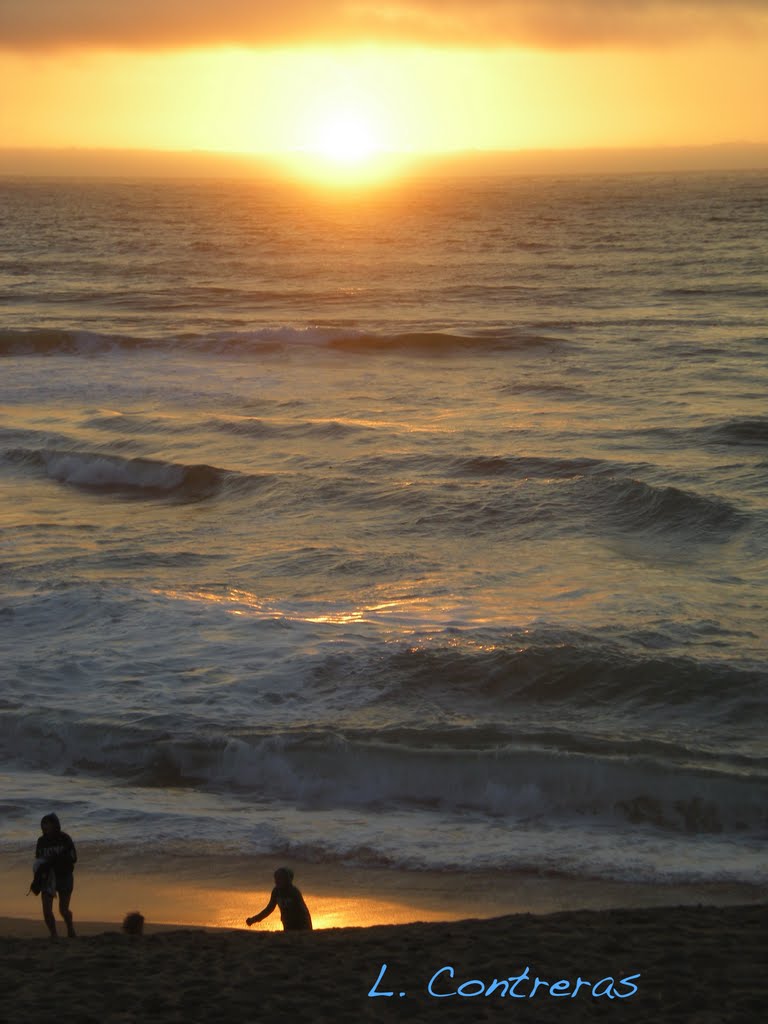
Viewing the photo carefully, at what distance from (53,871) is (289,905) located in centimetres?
169

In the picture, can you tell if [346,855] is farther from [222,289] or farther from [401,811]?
[222,289]

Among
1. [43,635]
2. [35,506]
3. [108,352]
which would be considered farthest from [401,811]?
[108,352]

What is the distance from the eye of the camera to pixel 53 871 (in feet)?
28.6

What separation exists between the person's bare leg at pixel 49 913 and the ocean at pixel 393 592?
1.61 meters

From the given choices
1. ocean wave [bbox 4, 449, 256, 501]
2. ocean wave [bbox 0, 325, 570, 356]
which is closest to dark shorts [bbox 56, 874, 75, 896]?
ocean wave [bbox 4, 449, 256, 501]

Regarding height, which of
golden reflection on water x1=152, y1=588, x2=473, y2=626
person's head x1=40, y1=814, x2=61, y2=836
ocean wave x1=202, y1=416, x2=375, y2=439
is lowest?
golden reflection on water x1=152, y1=588, x2=473, y2=626

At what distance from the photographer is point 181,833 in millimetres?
10648

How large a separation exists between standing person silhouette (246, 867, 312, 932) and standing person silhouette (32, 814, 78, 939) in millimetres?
1309

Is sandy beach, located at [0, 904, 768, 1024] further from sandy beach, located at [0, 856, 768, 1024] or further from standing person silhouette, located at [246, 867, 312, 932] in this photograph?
standing person silhouette, located at [246, 867, 312, 932]

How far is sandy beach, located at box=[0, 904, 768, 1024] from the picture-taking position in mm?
6699

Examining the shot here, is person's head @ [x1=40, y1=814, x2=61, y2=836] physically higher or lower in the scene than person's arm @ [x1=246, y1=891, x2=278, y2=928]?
higher

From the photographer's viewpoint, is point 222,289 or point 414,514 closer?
point 414,514

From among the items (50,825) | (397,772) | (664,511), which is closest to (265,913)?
(50,825)

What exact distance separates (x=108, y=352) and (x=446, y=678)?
2690 cm
